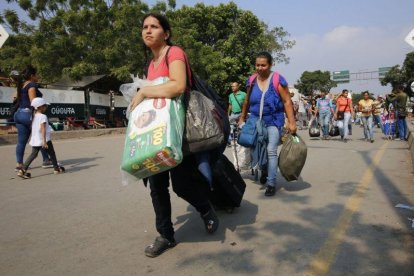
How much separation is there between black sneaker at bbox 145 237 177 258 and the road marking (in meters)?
1.11

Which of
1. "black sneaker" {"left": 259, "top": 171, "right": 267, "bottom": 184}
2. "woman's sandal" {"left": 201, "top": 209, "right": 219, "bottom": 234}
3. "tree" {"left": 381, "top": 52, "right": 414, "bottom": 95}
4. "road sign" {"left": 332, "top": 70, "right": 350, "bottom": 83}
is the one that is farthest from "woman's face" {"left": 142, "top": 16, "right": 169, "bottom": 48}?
"road sign" {"left": 332, "top": 70, "right": 350, "bottom": 83}

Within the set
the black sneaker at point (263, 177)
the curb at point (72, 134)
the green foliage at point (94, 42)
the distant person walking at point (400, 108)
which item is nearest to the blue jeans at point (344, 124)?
the distant person walking at point (400, 108)

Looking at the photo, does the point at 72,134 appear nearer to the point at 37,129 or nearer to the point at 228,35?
the point at 37,129

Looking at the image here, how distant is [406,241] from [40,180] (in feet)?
17.9

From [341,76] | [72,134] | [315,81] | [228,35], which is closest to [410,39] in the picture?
[72,134]

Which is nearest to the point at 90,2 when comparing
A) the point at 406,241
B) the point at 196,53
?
the point at 196,53

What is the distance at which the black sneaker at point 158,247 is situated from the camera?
10.3 ft

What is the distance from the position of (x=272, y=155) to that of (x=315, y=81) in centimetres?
8441

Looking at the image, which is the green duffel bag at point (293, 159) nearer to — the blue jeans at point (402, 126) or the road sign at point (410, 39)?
the road sign at point (410, 39)

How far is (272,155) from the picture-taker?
199 inches

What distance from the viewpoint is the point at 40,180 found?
662 cm

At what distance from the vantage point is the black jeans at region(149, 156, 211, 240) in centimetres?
316

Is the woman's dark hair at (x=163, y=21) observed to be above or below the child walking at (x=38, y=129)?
above

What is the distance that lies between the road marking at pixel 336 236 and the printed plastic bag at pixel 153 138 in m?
1.24
